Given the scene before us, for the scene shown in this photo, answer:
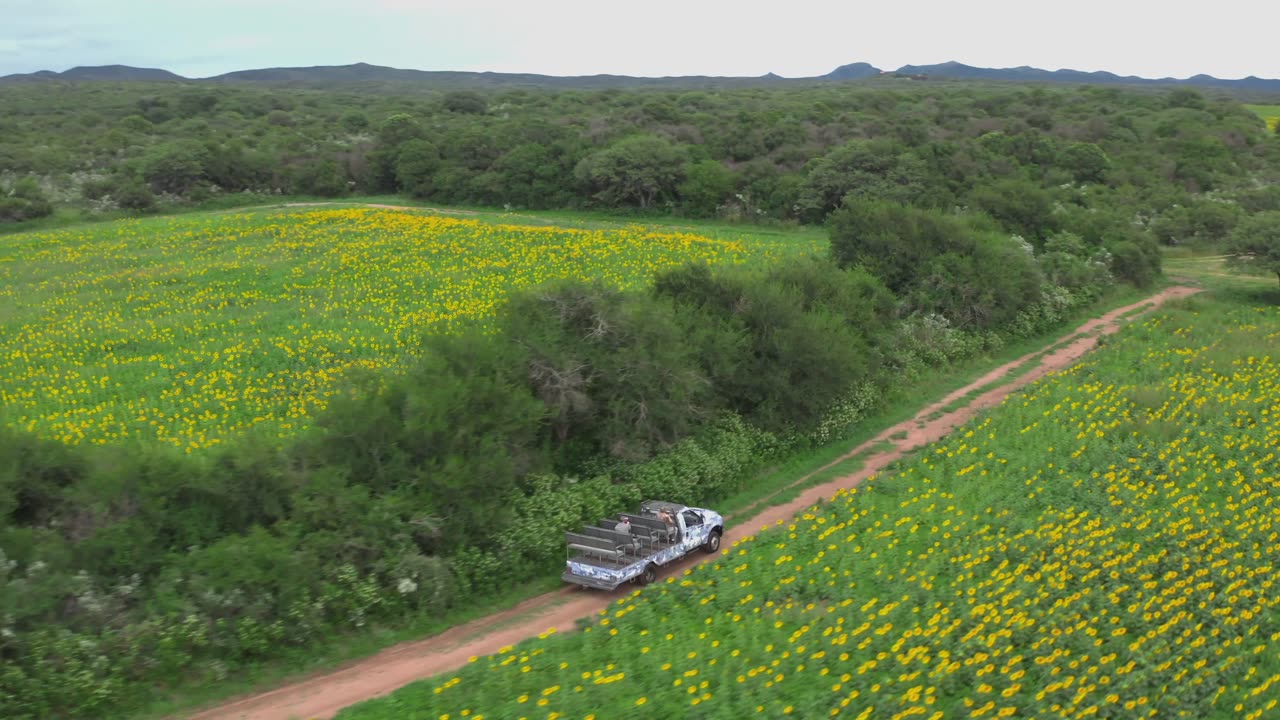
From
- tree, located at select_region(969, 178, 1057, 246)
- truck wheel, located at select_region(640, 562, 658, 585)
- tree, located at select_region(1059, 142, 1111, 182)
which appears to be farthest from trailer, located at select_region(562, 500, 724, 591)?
tree, located at select_region(1059, 142, 1111, 182)

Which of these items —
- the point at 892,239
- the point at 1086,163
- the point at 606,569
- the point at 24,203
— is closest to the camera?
the point at 606,569

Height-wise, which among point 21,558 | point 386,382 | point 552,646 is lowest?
point 552,646

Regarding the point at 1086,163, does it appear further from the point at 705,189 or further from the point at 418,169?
the point at 418,169

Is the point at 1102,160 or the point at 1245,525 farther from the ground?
the point at 1102,160

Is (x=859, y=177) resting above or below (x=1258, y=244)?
above

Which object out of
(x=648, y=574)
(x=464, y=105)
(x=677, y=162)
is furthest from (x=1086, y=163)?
(x=464, y=105)

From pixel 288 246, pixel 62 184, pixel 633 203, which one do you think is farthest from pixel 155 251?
pixel 633 203

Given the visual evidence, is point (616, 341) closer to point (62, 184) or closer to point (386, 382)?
point (386, 382)
